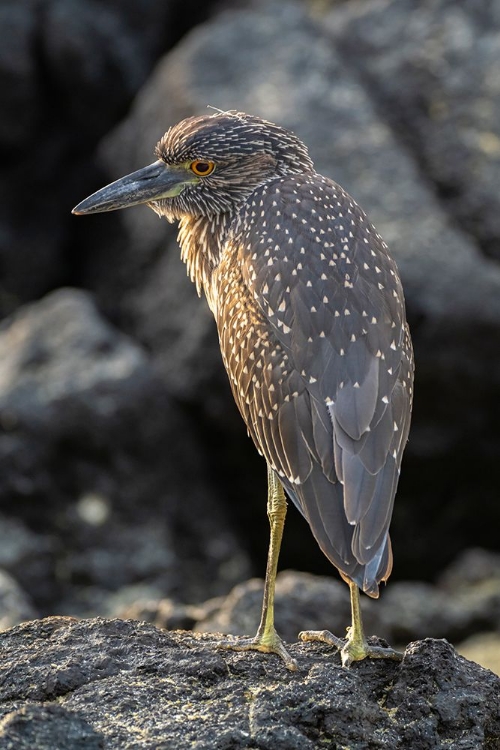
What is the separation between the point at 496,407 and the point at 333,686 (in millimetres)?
5491

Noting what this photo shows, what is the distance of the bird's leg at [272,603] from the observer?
5293 millimetres

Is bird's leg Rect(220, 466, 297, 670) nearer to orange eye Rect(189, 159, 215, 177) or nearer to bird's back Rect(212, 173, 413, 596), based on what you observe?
bird's back Rect(212, 173, 413, 596)

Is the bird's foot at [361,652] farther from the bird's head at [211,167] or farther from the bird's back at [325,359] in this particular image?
the bird's head at [211,167]

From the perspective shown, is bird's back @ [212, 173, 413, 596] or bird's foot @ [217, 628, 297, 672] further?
bird's foot @ [217, 628, 297, 672]

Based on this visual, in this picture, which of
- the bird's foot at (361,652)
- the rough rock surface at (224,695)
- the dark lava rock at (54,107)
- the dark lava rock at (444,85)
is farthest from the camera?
the dark lava rock at (54,107)

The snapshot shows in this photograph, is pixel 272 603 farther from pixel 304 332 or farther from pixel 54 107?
pixel 54 107

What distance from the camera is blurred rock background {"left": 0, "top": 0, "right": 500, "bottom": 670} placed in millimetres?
9398

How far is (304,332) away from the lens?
552 cm

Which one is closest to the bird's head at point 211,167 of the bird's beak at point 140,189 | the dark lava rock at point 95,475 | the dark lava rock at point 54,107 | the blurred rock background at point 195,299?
the bird's beak at point 140,189

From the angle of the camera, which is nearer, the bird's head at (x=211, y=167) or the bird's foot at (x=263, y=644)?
the bird's foot at (x=263, y=644)

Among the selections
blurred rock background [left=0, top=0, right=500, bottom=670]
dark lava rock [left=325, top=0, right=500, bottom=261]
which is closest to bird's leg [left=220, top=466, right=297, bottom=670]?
blurred rock background [left=0, top=0, right=500, bottom=670]

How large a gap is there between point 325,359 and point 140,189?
1812mm

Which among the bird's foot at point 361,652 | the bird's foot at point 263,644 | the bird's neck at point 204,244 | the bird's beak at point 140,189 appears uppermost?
the bird's beak at point 140,189

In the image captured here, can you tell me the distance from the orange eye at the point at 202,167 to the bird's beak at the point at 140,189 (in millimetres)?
Answer: 47
